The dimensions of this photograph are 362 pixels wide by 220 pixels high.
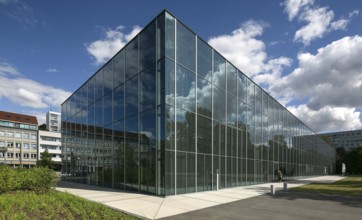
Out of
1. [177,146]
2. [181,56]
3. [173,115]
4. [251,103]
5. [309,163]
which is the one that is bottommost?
[309,163]

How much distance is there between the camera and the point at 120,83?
23.3 m

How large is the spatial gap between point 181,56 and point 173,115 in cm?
432

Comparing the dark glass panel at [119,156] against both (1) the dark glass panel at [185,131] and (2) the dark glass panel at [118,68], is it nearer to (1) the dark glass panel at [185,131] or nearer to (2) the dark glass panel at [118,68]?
(2) the dark glass panel at [118,68]

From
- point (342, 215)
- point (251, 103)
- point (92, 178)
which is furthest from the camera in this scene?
point (251, 103)

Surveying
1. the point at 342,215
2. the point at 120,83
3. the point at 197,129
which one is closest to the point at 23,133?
the point at 120,83

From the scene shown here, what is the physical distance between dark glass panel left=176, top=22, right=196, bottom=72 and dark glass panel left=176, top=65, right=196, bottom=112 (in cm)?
57

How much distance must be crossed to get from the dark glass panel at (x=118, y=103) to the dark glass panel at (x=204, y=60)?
671 centimetres

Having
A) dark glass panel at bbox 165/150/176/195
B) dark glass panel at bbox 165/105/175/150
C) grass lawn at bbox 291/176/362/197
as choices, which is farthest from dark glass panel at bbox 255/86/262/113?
dark glass panel at bbox 165/150/176/195

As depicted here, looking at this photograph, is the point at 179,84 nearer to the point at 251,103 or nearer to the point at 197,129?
the point at 197,129

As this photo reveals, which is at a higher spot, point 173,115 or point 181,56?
point 181,56

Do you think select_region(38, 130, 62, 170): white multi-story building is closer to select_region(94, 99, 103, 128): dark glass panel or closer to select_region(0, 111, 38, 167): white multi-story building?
select_region(0, 111, 38, 167): white multi-story building

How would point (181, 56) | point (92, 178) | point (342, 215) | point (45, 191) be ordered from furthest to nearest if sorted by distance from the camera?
1. point (92, 178)
2. point (181, 56)
3. point (45, 191)
4. point (342, 215)

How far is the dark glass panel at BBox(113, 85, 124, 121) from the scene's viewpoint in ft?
74.6

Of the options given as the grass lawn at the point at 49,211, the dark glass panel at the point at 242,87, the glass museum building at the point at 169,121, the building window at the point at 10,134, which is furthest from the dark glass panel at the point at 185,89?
the building window at the point at 10,134
